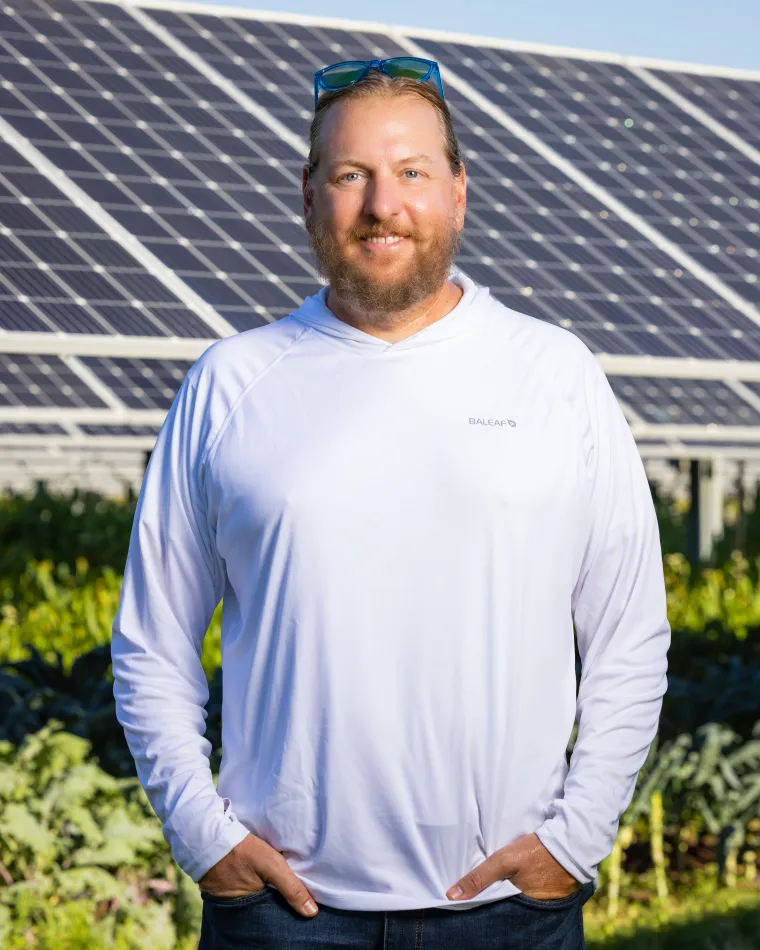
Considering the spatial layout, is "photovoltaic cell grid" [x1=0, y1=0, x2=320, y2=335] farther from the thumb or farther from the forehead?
the thumb

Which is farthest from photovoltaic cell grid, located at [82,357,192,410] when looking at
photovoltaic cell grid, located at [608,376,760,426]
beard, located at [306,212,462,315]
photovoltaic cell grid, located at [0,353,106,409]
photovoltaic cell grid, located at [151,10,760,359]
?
beard, located at [306,212,462,315]

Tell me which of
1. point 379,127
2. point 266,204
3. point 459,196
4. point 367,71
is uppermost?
point 367,71

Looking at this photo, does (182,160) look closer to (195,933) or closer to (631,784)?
(195,933)

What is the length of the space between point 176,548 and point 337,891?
29.4 inches

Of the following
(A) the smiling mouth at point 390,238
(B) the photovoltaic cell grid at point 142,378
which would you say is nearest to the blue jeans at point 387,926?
(A) the smiling mouth at point 390,238

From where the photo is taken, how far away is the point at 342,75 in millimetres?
2865

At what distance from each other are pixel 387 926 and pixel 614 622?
29.5 inches

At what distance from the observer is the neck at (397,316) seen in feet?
9.29

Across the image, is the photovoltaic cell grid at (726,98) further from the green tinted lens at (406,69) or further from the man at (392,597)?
the man at (392,597)

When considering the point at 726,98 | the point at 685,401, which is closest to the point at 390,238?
the point at 685,401

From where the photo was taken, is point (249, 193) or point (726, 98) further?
point (726, 98)

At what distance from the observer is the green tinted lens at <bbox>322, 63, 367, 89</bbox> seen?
9.37 ft

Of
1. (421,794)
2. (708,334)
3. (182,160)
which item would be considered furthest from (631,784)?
(182,160)

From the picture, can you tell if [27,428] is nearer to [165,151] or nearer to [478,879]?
[165,151]
